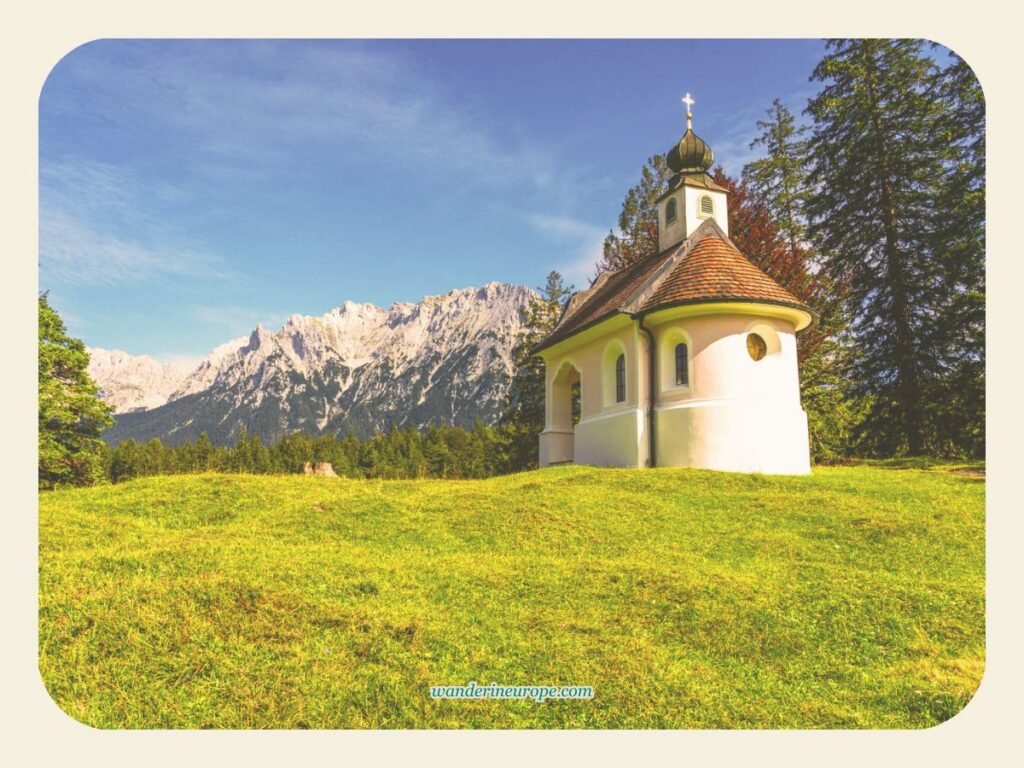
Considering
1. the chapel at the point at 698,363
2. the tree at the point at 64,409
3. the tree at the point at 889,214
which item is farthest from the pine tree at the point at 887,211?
the tree at the point at 64,409

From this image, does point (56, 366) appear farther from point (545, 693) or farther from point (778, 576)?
point (778, 576)

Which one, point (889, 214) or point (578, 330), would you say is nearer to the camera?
point (889, 214)

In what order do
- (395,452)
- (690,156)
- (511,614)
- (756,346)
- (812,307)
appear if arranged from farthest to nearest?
(395,452), (812,307), (690,156), (756,346), (511,614)

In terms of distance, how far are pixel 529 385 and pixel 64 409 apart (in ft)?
68.8

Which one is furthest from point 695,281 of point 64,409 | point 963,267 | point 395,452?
point 395,452

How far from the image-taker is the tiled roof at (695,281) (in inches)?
566

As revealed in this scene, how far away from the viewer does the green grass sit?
15.7 ft

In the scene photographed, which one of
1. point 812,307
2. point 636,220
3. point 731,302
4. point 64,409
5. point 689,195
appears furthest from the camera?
point 636,220

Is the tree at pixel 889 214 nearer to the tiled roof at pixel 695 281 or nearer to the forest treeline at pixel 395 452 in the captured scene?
the tiled roof at pixel 695 281

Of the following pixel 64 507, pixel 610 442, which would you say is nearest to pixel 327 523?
pixel 64 507

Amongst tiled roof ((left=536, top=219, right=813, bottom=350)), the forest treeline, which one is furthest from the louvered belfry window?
the forest treeline

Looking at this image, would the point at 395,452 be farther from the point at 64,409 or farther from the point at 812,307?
the point at 64,409

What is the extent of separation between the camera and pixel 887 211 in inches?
568

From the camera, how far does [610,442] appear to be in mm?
15930
